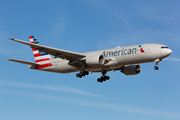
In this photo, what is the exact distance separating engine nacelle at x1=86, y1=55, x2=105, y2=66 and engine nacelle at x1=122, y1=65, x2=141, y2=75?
6.33m

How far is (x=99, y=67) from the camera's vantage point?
3916 cm

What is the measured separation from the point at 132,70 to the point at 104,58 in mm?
6400

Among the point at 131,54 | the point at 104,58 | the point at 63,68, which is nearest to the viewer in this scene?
the point at 131,54

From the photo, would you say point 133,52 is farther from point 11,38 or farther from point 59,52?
point 11,38

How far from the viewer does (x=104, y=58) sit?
3866 cm

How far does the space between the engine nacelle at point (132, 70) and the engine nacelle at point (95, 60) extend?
20.8ft

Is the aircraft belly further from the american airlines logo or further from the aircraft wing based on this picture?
the american airlines logo

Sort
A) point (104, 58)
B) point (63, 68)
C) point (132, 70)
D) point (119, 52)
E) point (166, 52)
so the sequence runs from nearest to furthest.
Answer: point (166, 52) < point (119, 52) < point (104, 58) < point (63, 68) < point (132, 70)

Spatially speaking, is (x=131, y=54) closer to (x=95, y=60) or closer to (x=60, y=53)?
(x=95, y=60)

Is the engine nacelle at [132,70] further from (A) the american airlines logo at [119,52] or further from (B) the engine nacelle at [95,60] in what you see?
(B) the engine nacelle at [95,60]

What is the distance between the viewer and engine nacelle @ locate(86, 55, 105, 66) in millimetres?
37594

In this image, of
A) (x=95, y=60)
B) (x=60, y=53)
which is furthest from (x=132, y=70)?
(x=60, y=53)

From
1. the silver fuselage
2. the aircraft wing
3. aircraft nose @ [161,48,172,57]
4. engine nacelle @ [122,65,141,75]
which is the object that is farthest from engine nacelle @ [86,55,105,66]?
aircraft nose @ [161,48,172,57]

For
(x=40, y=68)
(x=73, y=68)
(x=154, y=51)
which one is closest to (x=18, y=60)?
(x=40, y=68)
